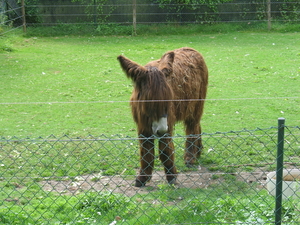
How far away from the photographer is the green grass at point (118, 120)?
16.7 feet

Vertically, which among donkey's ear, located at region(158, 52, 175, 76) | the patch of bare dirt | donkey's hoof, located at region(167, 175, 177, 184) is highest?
donkey's ear, located at region(158, 52, 175, 76)

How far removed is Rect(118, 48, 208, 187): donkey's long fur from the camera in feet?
18.3

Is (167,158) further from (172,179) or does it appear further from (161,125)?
(161,125)

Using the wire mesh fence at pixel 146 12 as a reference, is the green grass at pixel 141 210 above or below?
below

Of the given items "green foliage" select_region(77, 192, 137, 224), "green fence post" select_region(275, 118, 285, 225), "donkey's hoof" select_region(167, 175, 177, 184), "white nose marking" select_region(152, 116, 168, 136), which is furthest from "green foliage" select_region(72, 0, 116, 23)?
"green fence post" select_region(275, 118, 285, 225)

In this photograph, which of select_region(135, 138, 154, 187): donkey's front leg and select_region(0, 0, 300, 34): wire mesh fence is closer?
select_region(135, 138, 154, 187): donkey's front leg

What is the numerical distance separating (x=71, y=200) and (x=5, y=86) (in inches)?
269

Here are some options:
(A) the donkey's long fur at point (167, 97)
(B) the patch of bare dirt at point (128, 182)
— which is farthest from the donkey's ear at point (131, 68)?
(B) the patch of bare dirt at point (128, 182)

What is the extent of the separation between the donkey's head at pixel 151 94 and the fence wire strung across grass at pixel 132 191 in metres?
0.51

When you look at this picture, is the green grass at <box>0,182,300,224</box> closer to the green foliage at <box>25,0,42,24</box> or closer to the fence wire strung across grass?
the fence wire strung across grass

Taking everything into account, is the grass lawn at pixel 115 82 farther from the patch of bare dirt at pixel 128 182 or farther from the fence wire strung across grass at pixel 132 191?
the patch of bare dirt at pixel 128 182

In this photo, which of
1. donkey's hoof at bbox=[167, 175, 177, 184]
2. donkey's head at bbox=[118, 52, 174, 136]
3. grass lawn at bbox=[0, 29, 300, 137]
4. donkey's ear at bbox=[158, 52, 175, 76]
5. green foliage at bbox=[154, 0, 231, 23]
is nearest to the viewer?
donkey's head at bbox=[118, 52, 174, 136]

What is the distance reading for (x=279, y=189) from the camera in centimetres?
434

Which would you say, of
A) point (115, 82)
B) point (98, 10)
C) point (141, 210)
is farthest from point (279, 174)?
point (98, 10)
